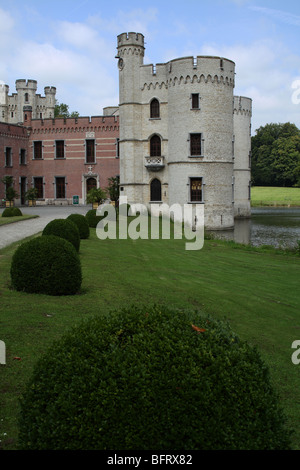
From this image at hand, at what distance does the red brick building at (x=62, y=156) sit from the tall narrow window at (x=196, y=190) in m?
13.3

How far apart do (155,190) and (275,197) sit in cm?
4164

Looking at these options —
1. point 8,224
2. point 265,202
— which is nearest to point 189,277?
point 8,224

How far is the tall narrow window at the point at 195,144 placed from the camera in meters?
34.8

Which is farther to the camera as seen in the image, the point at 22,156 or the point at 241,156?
the point at 22,156

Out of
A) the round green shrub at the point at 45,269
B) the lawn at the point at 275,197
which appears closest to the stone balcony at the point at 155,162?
the round green shrub at the point at 45,269

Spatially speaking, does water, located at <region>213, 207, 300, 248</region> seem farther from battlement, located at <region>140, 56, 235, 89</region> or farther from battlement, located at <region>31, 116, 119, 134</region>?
battlement, located at <region>31, 116, 119, 134</region>

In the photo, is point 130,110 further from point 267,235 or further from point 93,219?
point 267,235

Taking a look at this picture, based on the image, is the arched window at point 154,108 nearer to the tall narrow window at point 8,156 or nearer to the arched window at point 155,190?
the arched window at point 155,190

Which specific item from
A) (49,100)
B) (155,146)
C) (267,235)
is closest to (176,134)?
(155,146)

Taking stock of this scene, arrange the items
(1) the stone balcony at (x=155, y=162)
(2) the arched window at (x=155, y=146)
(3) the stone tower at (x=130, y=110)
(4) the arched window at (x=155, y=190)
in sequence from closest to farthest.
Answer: (3) the stone tower at (x=130, y=110), (1) the stone balcony at (x=155, y=162), (2) the arched window at (x=155, y=146), (4) the arched window at (x=155, y=190)

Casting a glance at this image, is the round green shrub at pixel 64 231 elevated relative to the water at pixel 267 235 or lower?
elevated

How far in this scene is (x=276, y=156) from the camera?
90250 mm

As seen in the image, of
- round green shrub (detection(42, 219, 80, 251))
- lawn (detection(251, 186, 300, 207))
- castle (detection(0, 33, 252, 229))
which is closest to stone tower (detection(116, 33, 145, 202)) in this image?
castle (detection(0, 33, 252, 229))

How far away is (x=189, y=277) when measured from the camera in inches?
511
